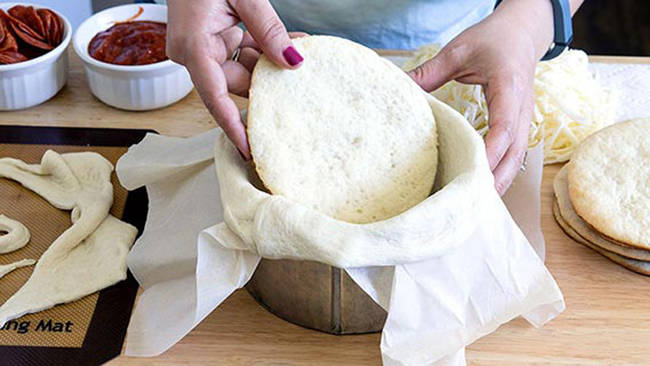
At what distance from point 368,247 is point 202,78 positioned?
1.15ft

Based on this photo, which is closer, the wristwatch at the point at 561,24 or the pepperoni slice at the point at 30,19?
the wristwatch at the point at 561,24

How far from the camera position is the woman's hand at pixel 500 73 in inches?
46.4

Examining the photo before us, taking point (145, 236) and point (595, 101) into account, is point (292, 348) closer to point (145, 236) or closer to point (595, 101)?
point (145, 236)

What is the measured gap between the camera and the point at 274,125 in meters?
1.06

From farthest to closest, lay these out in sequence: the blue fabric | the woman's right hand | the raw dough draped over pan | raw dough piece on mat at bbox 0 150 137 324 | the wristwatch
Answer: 1. the blue fabric
2. the wristwatch
3. raw dough piece on mat at bbox 0 150 137 324
4. the woman's right hand
5. the raw dough draped over pan

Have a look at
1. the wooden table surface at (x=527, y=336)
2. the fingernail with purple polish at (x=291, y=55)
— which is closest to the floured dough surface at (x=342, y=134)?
the fingernail with purple polish at (x=291, y=55)

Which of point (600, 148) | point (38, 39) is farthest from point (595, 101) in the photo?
point (38, 39)

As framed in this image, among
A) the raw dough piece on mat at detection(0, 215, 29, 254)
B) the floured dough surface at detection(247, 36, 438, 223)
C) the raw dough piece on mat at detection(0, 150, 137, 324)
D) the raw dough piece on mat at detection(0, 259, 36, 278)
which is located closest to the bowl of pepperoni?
the raw dough piece on mat at detection(0, 150, 137, 324)

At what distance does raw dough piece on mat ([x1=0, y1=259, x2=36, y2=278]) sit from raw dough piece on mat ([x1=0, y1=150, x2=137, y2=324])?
24 millimetres

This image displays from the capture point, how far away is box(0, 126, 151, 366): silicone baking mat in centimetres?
112

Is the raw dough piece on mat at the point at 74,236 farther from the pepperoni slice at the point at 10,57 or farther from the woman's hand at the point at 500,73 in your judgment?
the woman's hand at the point at 500,73

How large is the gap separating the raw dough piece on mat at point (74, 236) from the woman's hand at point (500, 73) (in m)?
0.55

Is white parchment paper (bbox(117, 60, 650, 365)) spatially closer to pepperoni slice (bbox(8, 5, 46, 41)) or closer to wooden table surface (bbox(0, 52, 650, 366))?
wooden table surface (bbox(0, 52, 650, 366))

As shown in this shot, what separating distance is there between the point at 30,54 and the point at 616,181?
1121 millimetres
